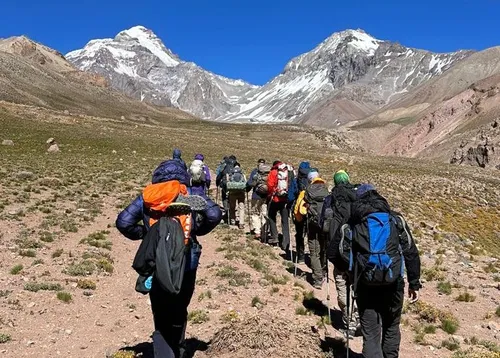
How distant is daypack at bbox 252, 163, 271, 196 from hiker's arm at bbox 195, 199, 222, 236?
878cm

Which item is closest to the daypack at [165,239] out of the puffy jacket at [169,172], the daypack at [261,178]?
the puffy jacket at [169,172]

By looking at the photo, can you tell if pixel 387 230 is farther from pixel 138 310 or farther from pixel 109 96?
pixel 109 96

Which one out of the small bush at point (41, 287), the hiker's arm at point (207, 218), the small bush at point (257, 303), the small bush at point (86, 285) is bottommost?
the small bush at point (86, 285)

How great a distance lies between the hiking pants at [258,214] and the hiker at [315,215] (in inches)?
170

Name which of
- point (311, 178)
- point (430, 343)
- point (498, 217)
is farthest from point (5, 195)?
point (498, 217)

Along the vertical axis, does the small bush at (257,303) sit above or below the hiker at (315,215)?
below

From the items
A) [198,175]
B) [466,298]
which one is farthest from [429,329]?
[198,175]

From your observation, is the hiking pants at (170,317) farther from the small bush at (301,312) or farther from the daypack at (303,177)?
the daypack at (303,177)

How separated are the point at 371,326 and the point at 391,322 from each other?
0.34 m

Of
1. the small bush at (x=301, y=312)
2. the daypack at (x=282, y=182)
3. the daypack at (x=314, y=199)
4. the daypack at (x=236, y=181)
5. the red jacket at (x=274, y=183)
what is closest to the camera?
the small bush at (x=301, y=312)

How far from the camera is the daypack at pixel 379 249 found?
6070mm

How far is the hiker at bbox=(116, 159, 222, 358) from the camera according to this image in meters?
5.77

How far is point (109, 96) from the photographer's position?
A: 7200 inches

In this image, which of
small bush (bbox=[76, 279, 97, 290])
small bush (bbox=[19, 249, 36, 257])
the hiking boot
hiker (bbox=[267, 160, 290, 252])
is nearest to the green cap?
the hiking boot
